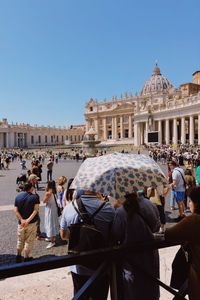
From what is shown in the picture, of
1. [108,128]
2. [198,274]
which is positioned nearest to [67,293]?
[198,274]

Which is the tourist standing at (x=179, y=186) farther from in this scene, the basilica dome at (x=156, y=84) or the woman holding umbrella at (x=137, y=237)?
the basilica dome at (x=156, y=84)

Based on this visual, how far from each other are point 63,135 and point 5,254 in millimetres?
125279

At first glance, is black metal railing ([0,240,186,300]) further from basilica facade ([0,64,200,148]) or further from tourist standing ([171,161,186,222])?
basilica facade ([0,64,200,148])

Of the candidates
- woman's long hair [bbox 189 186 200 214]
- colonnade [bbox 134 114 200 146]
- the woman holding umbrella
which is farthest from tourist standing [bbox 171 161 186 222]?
colonnade [bbox 134 114 200 146]

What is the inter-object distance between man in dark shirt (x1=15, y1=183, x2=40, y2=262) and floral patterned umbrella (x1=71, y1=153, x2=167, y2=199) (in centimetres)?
242

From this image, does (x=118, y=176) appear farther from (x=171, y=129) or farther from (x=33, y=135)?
(x=33, y=135)

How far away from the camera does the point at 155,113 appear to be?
67.0 meters

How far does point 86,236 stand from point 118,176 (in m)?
0.73

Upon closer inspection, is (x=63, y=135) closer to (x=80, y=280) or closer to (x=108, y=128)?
(x=108, y=128)

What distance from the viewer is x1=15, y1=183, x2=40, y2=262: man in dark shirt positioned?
5.31 m

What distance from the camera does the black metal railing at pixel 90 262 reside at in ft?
5.80

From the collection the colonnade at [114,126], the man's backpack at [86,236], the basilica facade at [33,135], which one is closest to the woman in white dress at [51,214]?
the man's backpack at [86,236]

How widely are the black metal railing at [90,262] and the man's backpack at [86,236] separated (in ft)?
1.35

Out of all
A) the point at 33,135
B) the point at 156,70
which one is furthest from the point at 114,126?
the point at 33,135
